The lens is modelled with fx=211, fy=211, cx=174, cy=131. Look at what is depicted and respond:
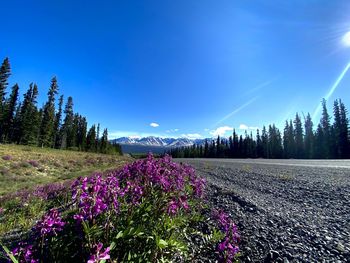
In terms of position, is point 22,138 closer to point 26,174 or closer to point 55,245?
point 26,174

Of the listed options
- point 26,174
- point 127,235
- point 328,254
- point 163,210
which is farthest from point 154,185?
point 26,174

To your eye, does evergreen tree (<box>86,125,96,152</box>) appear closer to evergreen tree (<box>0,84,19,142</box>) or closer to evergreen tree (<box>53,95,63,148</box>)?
evergreen tree (<box>53,95,63,148</box>)

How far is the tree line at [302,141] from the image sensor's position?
58812 millimetres

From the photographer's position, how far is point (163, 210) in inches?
139

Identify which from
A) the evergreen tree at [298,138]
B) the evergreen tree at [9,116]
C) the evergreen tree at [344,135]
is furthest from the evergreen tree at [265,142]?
the evergreen tree at [9,116]

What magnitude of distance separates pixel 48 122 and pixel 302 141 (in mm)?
86798

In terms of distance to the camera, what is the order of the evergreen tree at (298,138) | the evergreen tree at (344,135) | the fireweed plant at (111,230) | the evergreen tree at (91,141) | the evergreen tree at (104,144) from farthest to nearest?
the evergreen tree at (104,144) → the evergreen tree at (91,141) → the evergreen tree at (298,138) → the evergreen tree at (344,135) → the fireweed plant at (111,230)

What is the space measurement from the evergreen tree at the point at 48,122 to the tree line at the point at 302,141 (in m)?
81.4

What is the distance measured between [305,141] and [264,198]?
74683 millimetres

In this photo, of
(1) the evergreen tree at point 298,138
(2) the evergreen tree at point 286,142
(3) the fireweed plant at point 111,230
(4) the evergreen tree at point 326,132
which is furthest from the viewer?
(2) the evergreen tree at point 286,142

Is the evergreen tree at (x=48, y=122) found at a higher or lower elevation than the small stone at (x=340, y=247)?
higher

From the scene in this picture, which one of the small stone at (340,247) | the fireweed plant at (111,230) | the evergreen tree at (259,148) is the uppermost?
the evergreen tree at (259,148)

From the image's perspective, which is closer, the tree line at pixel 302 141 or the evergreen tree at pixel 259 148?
the tree line at pixel 302 141

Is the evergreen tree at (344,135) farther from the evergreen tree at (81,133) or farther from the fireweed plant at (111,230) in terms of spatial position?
the evergreen tree at (81,133)
